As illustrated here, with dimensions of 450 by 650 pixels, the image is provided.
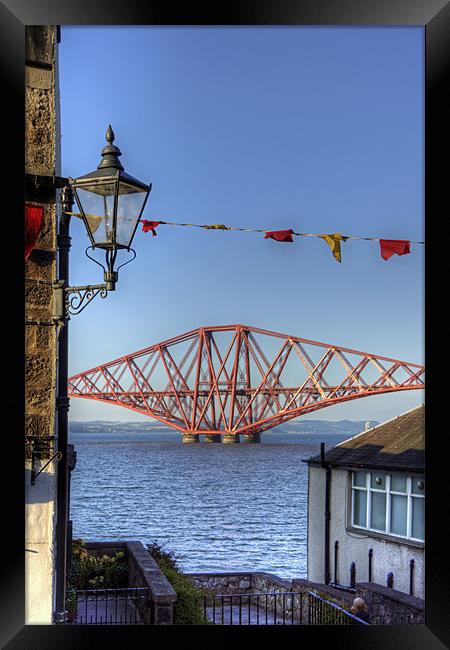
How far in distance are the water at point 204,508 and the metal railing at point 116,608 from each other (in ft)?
25.2

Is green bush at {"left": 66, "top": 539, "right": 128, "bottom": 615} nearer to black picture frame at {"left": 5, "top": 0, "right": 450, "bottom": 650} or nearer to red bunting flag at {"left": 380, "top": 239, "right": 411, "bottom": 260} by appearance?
red bunting flag at {"left": 380, "top": 239, "right": 411, "bottom": 260}

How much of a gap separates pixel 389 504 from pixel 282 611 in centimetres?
260

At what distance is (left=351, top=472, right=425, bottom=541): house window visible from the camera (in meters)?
11.8

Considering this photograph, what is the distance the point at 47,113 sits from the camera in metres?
5.35

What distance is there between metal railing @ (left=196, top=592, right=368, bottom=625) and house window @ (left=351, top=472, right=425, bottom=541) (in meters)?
2.13

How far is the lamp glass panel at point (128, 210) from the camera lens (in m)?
4.50

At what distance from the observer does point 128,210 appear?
4.54 meters

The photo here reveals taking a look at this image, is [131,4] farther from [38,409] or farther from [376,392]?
[376,392]

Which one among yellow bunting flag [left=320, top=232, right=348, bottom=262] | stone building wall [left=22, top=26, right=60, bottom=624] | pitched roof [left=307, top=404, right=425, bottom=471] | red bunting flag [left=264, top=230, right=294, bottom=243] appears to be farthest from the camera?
pitched roof [left=307, top=404, right=425, bottom=471]

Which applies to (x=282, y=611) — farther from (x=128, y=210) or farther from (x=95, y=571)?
(x=128, y=210)

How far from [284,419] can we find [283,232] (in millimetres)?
59955

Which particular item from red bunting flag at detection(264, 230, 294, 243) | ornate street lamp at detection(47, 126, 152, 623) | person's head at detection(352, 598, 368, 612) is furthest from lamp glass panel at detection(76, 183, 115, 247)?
person's head at detection(352, 598, 368, 612)

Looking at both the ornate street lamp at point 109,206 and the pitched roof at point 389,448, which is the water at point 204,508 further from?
the ornate street lamp at point 109,206
